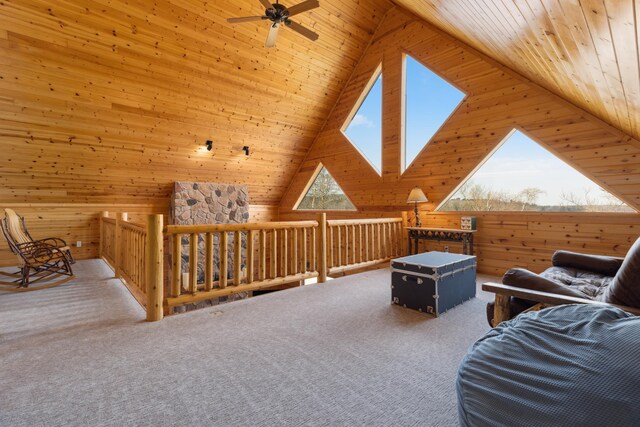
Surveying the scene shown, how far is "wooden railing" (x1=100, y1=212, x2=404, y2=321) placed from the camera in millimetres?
2875

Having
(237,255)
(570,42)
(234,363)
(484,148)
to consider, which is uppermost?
(570,42)

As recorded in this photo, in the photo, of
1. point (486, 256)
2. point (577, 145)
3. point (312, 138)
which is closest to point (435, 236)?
point (486, 256)

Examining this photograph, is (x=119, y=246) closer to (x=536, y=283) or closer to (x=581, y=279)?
(x=536, y=283)

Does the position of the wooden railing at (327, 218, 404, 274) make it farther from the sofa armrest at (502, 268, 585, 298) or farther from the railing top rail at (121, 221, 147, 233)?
the sofa armrest at (502, 268, 585, 298)

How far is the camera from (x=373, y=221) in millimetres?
5086

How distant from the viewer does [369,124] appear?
21.5ft

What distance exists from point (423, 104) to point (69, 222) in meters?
7.27

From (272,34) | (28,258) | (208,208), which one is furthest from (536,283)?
(208,208)

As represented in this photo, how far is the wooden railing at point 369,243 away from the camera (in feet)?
15.7

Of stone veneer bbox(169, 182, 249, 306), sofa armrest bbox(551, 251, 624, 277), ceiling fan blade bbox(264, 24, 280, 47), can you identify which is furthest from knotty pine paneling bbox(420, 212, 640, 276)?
stone veneer bbox(169, 182, 249, 306)

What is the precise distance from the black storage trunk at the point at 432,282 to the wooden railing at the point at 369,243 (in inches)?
60.4

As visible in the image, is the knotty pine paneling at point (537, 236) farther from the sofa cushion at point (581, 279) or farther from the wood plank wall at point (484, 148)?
the sofa cushion at point (581, 279)

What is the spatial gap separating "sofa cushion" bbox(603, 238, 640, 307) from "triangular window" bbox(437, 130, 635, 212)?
3.12 m

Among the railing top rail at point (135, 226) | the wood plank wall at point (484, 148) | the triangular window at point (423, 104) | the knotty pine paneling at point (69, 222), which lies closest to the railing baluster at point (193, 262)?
the railing top rail at point (135, 226)
